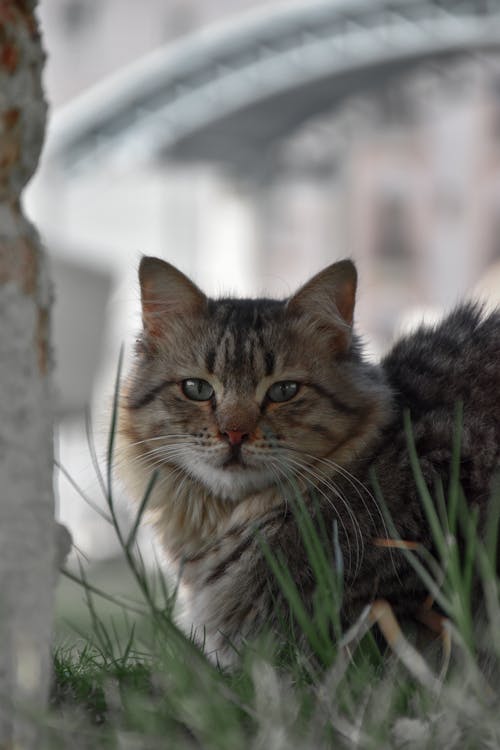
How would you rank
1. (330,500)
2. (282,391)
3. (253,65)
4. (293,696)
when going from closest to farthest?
(293,696) → (330,500) → (282,391) → (253,65)

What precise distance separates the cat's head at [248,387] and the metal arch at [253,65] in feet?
29.4

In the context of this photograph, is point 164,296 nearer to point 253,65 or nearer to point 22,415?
point 22,415

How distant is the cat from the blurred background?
289cm

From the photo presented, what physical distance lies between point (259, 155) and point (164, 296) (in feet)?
42.8

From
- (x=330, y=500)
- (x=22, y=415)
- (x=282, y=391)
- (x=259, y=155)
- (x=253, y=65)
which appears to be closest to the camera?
(x=22, y=415)

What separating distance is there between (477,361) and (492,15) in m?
9.55

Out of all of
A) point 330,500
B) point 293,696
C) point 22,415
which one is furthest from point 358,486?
point 22,415

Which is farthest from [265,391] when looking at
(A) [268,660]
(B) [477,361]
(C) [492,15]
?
(C) [492,15]

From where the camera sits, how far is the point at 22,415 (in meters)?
1.03

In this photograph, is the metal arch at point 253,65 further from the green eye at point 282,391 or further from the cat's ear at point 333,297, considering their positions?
the green eye at point 282,391

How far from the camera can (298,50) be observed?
1120cm

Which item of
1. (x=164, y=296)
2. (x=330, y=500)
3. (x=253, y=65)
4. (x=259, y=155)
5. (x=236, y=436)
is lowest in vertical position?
(x=330, y=500)

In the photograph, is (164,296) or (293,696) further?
(164,296)

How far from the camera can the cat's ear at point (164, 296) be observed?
6.47ft
